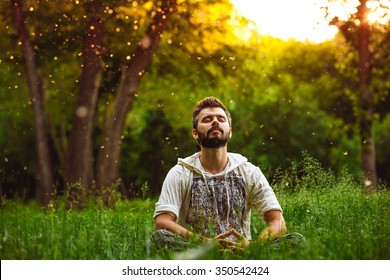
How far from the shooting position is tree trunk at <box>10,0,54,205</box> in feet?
38.3

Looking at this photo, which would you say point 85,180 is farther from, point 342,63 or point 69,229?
point 342,63

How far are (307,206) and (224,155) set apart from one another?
5.69 ft

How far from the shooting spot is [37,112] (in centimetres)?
1201

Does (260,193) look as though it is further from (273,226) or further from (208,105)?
(208,105)

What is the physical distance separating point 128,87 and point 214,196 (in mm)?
7278

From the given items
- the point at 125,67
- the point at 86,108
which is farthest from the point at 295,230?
the point at 125,67

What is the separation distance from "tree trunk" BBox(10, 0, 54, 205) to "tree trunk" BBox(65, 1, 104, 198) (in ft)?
2.07

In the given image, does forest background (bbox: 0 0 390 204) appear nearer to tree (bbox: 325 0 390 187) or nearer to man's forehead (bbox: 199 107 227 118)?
tree (bbox: 325 0 390 187)

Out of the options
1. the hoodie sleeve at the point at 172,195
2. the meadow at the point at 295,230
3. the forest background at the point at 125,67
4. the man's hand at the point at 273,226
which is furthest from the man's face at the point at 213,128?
the forest background at the point at 125,67

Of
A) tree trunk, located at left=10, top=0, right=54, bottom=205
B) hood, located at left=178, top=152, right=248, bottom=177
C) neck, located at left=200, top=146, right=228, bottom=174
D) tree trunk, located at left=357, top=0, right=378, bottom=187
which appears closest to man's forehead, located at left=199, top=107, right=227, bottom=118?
neck, located at left=200, top=146, right=228, bottom=174

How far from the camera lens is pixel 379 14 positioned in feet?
38.4

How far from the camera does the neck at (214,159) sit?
4980 millimetres

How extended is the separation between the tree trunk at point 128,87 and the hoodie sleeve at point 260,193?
7.09m
